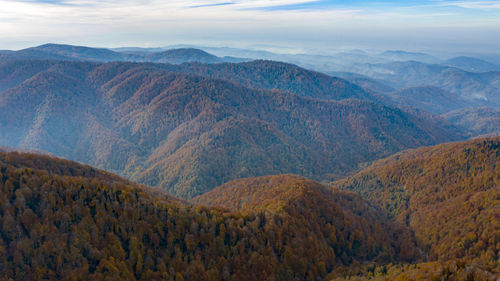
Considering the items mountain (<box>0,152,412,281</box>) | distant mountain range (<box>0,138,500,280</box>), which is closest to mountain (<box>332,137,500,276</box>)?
distant mountain range (<box>0,138,500,280</box>)

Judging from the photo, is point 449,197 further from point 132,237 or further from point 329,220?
point 132,237

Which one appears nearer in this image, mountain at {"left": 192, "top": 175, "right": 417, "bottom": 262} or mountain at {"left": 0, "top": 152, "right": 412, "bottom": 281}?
mountain at {"left": 0, "top": 152, "right": 412, "bottom": 281}

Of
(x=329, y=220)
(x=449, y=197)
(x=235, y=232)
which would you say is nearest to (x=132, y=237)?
(x=235, y=232)

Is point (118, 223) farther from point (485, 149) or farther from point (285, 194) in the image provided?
point (485, 149)

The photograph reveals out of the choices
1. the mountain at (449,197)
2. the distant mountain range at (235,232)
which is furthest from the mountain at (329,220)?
the mountain at (449,197)

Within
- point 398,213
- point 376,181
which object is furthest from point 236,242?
point 376,181

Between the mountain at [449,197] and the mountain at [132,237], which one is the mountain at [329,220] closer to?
the mountain at [132,237]

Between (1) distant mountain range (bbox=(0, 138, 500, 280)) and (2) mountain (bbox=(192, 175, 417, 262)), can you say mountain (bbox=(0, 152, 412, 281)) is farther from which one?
(2) mountain (bbox=(192, 175, 417, 262))
